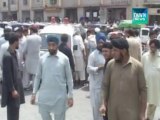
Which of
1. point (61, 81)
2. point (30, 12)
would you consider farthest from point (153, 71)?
point (30, 12)

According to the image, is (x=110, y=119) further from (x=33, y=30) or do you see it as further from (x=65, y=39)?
(x=33, y=30)

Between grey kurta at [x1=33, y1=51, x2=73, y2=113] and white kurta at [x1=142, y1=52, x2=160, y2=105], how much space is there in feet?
6.70

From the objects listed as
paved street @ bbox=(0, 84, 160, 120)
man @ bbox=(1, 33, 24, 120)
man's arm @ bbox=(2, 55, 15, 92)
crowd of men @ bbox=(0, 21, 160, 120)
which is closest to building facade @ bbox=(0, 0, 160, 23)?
paved street @ bbox=(0, 84, 160, 120)

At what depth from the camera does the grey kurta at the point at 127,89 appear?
216 inches

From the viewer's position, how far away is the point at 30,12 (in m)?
66.5

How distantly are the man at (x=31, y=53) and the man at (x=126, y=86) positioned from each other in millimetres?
7308

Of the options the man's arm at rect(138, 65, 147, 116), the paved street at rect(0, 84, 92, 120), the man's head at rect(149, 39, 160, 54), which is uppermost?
the man's head at rect(149, 39, 160, 54)

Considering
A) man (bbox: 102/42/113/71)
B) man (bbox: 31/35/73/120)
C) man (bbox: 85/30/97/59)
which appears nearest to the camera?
man (bbox: 31/35/73/120)

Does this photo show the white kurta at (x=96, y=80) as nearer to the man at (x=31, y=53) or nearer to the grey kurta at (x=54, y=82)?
the grey kurta at (x=54, y=82)

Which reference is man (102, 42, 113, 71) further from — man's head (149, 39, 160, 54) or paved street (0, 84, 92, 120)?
paved street (0, 84, 92, 120)

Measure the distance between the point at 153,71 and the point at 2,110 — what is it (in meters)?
3.69

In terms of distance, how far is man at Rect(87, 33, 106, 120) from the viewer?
7.50 meters

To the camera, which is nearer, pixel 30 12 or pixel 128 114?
pixel 128 114

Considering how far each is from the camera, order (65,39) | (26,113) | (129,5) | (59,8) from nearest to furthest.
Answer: (26,113) → (65,39) → (129,5) → (59,8)
